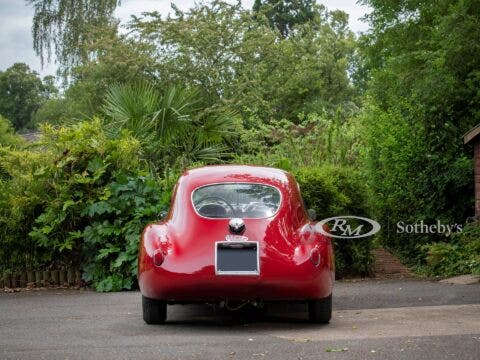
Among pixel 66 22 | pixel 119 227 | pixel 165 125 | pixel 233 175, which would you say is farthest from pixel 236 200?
pixel 66 22

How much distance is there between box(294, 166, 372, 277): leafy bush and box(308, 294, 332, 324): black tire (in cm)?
542

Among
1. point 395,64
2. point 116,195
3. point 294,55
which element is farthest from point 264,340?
point 294,55

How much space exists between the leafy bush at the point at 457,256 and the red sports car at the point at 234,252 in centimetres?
650

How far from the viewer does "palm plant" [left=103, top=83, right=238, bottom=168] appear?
1833cm

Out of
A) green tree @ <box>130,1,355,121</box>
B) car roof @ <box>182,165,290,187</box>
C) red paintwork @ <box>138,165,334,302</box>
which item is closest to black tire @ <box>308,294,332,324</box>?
red paintwork @ <box>138,165,334,302</box>

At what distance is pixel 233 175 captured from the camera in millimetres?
9562

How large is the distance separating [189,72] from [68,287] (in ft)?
74.2

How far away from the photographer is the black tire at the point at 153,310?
896 centimetres

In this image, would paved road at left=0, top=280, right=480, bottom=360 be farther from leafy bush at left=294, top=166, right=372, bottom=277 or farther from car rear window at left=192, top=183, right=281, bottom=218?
leafy bush at left=294, top=166, right=372, bottom=277

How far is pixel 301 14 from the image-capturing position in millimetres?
66875

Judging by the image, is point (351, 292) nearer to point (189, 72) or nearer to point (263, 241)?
point (263, 241)

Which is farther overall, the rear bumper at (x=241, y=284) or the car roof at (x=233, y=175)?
the car roof at (x=233, y=175)

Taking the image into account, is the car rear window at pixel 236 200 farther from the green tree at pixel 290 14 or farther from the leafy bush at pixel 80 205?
the green tree at pixel 290 14

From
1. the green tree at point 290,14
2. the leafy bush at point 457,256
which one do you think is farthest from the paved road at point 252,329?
the green tree at point 290,14
